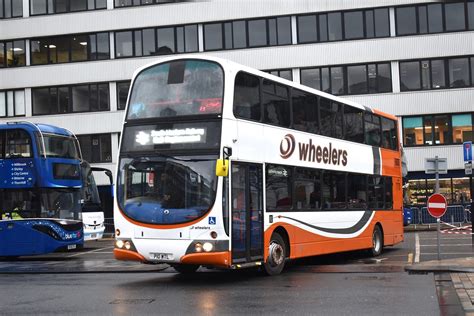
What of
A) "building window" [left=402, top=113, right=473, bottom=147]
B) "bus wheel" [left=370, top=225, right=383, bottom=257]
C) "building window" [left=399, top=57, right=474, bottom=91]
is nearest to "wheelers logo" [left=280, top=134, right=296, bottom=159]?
"bus wheel" [left=370, top=225, right=383, bottom=257]

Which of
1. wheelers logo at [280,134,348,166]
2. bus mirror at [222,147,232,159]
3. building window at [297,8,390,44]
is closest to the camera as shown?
bus mirror at [222,147,232,159]

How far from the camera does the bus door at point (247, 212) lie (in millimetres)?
13000

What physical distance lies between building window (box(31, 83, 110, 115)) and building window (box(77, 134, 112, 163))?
1834mm

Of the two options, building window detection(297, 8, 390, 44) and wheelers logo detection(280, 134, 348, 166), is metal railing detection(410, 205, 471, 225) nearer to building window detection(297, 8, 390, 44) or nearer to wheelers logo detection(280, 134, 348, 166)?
building window detection(297, 8, 390, 44)

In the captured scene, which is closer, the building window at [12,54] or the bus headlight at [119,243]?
the bus headlight at [119,243]

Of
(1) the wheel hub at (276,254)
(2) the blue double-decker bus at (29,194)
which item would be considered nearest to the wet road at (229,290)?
(1) the wheel hub at (276,254)

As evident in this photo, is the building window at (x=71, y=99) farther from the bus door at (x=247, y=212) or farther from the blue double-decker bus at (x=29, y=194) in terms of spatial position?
the bus door at (x=247, y=212)

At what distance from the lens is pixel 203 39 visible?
40656mm

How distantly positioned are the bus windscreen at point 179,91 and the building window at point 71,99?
29.2 metres

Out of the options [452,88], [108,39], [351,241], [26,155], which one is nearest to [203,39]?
[108,39]

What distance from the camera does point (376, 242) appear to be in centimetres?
2012

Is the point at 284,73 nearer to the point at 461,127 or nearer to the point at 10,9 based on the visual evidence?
the point at 461,127

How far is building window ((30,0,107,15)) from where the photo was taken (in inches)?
1667

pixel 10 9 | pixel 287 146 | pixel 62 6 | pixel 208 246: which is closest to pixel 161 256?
pixel 208 246
